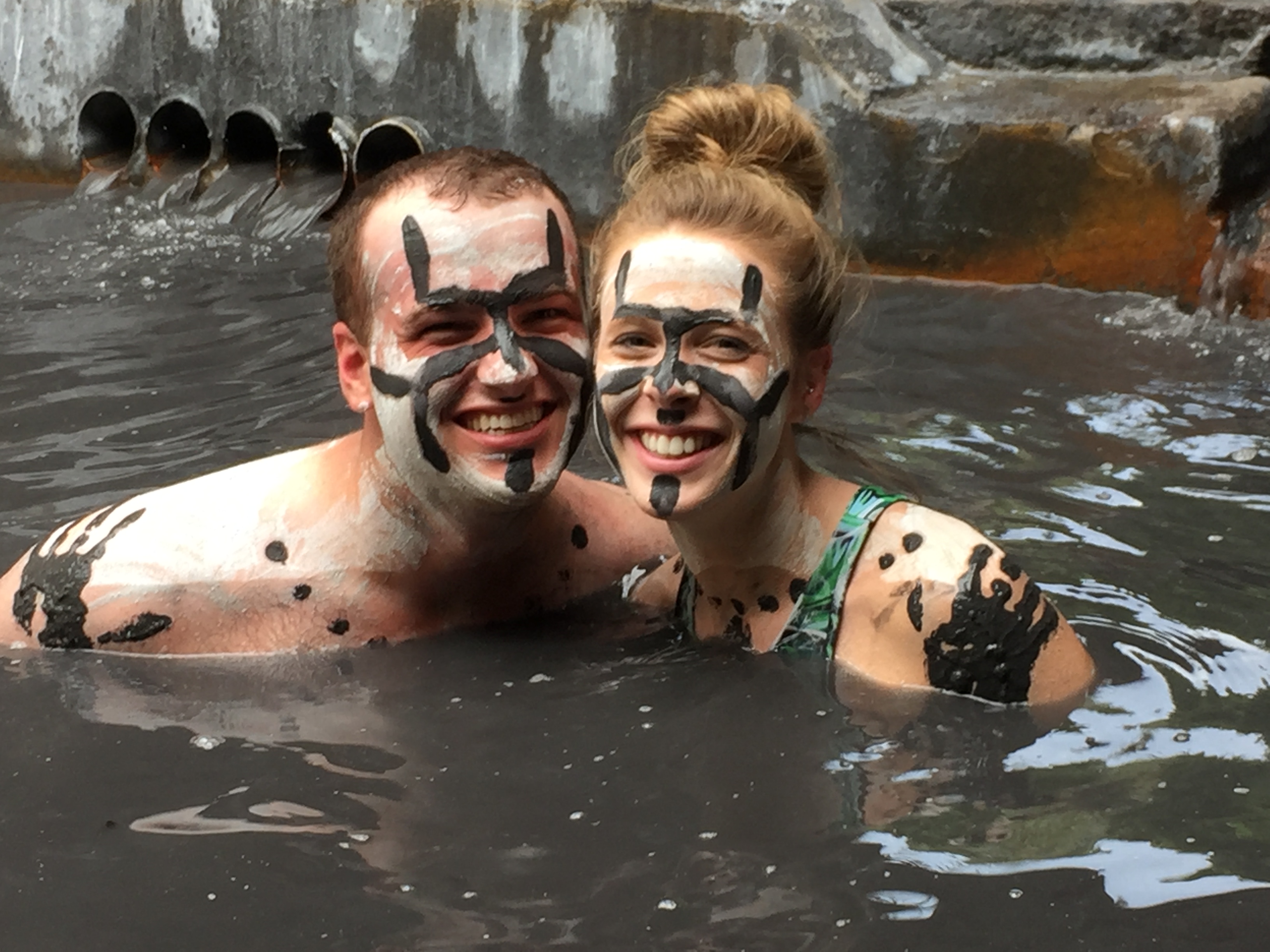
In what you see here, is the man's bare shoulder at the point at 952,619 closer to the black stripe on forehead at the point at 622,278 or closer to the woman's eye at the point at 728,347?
the woman's eye at the point at 728,347

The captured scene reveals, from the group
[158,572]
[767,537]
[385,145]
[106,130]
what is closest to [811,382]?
[767,537]

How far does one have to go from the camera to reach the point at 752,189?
3.58m

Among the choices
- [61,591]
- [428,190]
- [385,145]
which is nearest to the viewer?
[428,190]

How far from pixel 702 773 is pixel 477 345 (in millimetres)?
1132

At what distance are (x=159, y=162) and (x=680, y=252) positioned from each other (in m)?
6.63

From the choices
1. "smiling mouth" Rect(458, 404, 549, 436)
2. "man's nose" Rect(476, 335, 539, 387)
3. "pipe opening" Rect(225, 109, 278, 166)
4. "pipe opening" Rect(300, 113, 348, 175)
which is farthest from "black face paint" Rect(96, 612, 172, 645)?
"pipe opening" Rect(225, 109, 278, 166)

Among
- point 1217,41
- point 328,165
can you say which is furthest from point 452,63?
point 1217,41

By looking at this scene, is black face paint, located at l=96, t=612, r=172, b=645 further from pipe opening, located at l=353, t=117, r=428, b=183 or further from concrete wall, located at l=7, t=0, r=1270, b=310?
pipe opening, located at l=353, t=117, r=428, b=183

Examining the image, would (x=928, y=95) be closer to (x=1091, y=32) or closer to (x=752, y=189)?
(x=1091, y=32)

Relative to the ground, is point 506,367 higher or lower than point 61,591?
higher

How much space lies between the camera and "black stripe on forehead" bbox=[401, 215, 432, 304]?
3729mm

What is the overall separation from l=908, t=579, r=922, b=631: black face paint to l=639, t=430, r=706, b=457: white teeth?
535 millimetres

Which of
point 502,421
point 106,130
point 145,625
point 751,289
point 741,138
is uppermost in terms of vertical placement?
point 741,138

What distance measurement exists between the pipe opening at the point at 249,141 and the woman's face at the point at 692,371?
5958 millimetres
